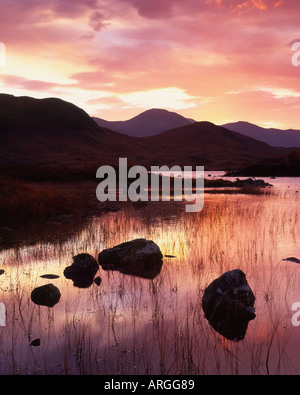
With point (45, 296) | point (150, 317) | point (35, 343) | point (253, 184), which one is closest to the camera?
point (35, 343)

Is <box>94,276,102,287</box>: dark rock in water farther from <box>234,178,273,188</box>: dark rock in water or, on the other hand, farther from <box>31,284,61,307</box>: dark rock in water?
<box>234,178,273,188</box>: dark rock in water

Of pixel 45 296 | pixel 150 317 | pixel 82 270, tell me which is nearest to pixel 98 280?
pixel 82 270

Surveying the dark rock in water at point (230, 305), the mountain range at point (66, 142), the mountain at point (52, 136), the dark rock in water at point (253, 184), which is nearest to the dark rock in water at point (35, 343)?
the dark rock in water at point (230, 305)

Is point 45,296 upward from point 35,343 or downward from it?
upward

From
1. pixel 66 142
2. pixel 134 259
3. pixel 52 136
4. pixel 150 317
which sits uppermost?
pixel 52 136

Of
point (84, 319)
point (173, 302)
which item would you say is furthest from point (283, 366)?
point (84, 319)

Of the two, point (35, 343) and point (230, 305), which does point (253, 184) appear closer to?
point (230, 305)

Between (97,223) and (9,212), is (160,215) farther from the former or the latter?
(9,212)

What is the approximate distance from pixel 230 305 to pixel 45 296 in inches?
153

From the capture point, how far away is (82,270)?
10188 mm

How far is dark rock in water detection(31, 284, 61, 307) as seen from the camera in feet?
25.9

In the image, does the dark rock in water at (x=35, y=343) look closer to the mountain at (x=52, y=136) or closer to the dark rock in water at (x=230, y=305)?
the dark rock in water at (x=230, y=305)

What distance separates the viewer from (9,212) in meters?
18.9

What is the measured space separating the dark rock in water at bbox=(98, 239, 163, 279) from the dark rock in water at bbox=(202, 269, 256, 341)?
9.46 feet
